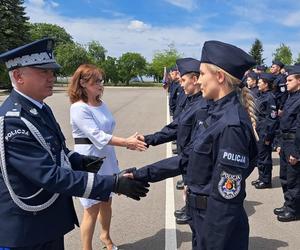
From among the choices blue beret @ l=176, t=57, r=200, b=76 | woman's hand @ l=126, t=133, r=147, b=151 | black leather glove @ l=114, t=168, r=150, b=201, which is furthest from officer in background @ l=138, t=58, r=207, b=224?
black leather glove @ l=114, t=168, r=150, b=201

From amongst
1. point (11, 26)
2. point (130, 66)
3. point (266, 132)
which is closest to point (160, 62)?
point (130, 66)

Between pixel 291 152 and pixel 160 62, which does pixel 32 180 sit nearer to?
pixel 291 152

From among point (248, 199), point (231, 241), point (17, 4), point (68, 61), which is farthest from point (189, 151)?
point (68, 61)

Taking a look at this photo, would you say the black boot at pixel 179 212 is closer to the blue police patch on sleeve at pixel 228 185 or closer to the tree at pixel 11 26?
the blue police patch on sleeve at pixel 228 185

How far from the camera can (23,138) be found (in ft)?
7.86

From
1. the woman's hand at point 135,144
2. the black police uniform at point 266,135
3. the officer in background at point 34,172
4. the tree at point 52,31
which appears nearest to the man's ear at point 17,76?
the officer in background at point 34,172

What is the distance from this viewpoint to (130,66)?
92.7 meters

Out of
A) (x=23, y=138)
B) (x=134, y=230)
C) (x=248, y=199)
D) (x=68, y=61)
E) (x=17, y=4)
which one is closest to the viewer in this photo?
(x=23, y=138)

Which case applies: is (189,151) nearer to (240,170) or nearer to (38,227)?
(240,170)

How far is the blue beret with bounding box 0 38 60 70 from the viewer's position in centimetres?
250

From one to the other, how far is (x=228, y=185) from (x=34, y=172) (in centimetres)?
120

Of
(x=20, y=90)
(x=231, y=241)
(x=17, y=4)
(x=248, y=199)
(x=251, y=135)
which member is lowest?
(x=248, y=199)

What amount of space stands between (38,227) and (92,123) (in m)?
1.60

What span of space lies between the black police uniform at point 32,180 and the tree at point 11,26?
41206 millimetres
